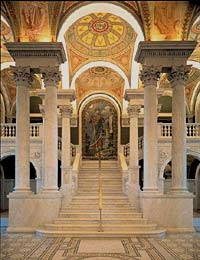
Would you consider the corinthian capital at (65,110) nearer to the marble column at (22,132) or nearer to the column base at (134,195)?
the column base at (134,195)

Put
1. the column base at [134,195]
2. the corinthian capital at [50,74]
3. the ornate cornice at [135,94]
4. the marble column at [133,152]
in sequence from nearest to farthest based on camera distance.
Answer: the corinthian capital at [50,74]
the column base at [134,195]
the marble column at [133,152]
the ornate cornice at [135,94]

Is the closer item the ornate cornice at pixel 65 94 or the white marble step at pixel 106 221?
the white marble step at pixel 106 221

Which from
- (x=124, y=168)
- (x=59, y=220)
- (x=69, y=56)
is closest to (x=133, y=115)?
(x=124, y=168)

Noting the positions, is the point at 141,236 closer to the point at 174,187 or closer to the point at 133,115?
the point at 174,187

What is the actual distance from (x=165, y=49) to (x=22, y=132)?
5.13 meters

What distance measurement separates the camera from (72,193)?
15789 millimetres

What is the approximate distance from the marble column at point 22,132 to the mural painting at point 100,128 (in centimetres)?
1043

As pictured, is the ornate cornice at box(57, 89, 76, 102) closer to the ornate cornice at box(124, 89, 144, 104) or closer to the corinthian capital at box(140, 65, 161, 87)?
the ornate cornice at box(124, 89, 144, 104)

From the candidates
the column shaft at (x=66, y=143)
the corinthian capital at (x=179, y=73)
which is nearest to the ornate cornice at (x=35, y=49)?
the corinthian capital at (x=179, y=73)

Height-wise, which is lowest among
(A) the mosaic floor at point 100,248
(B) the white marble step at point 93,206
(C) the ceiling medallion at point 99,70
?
(A) the mosaic floor at point 100,248

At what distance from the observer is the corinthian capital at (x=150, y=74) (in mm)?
12469

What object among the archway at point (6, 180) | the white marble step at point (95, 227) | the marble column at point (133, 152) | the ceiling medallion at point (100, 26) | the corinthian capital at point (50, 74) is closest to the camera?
the white marble step at point (95, 227)

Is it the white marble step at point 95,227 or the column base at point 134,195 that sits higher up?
the column base at point 134,195

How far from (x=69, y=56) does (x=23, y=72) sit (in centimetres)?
526
